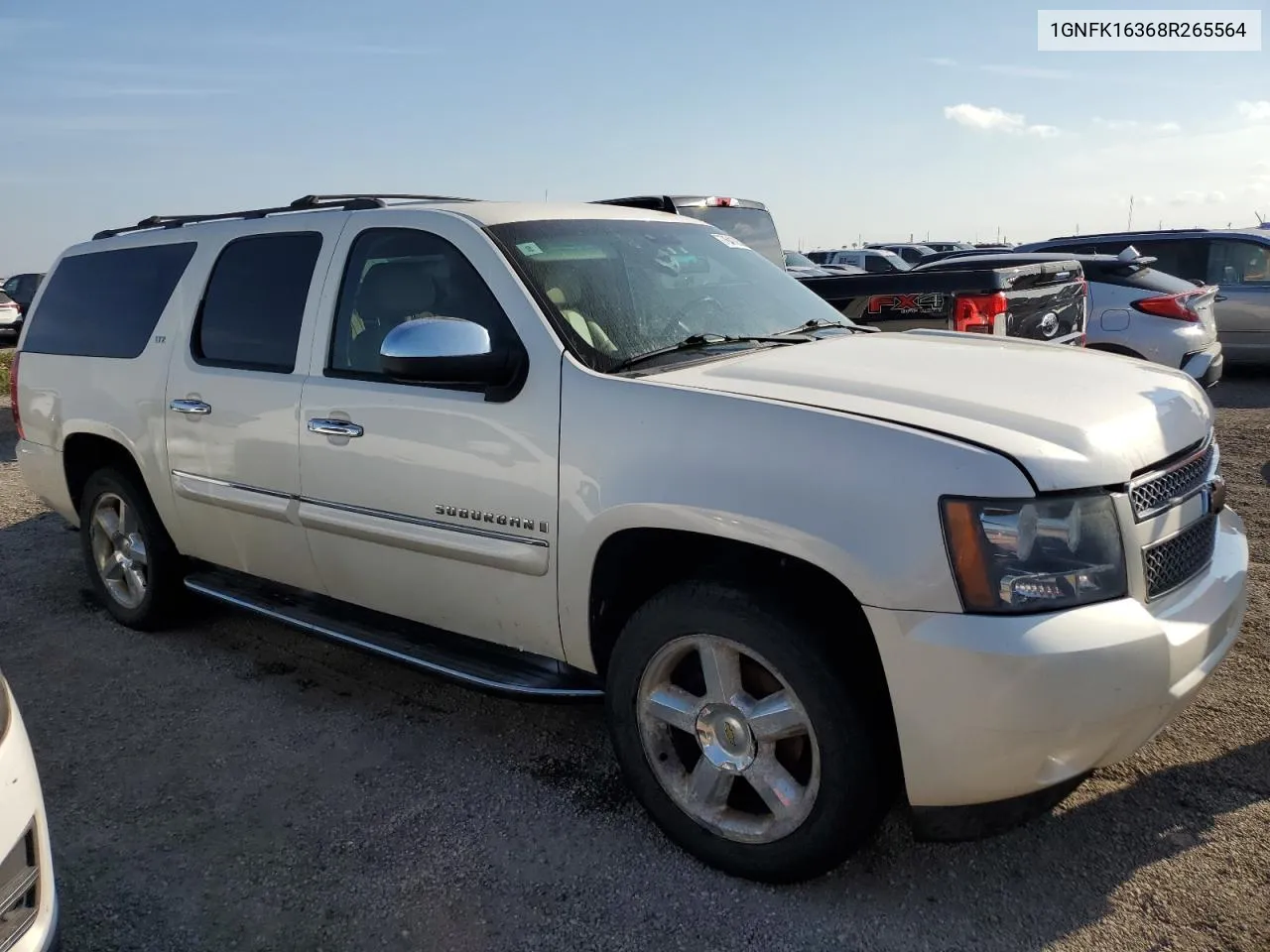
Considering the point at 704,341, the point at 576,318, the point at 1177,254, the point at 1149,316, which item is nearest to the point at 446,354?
the point at 576,318

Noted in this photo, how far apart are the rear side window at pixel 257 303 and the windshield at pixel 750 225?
5.05 meters

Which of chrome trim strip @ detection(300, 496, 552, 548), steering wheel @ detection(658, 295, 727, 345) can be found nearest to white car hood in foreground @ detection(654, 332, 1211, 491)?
steering wheel @ detection(658, 295, 727, 345)

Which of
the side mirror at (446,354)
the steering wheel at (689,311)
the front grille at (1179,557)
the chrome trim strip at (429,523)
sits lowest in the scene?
the chrome trim strip at (429,523)

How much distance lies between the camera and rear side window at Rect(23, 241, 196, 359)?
4.62 m

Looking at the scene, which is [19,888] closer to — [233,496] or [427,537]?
[427,537]

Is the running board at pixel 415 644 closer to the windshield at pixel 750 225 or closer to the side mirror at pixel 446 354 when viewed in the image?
the side mirror at pixel 446 354

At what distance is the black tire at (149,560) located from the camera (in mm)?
4715

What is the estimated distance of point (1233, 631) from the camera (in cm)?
283

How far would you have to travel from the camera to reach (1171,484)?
2.69 meters

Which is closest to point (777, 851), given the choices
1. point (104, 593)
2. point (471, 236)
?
point (471, 236)

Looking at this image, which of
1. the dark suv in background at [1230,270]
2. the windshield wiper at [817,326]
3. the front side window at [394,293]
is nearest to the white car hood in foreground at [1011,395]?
the windshield wiper at [817,326]

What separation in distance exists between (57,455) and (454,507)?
2945 mm

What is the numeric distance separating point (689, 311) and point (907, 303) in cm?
309

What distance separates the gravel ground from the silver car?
5.22m
